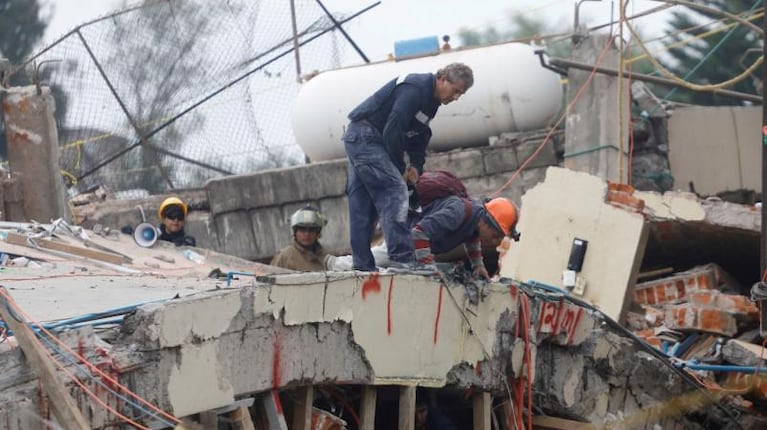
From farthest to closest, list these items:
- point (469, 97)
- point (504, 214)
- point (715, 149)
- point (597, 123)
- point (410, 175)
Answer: point (715, 149)
point (469, 97)
point (597, 123)
point (504, 214)
point (410, 175)

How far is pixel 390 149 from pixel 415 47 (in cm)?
723

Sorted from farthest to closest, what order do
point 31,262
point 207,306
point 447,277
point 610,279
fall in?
point 610,279 → point 31,262 → point 447,277 → point 207,306

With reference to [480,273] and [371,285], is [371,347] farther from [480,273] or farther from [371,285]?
[480,273]

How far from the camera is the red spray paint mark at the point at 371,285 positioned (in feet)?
26.6

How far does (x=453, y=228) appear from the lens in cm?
896

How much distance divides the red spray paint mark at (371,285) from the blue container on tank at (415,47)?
804 cm

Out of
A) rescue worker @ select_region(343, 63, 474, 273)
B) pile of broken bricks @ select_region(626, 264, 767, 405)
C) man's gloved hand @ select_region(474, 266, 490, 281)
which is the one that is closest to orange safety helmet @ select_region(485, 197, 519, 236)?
man's gloved hand @ select_region(474, 266, 490, 281)

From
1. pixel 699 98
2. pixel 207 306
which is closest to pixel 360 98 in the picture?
pixel 207 306

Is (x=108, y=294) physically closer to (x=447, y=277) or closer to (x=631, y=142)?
(x=447, y=277)

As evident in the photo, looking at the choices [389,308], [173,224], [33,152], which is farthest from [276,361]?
[33,152]

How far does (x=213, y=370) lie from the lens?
7.10 m

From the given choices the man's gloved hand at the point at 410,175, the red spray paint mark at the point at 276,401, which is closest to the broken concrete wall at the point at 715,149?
the man's gloved hand at the point at 410,175

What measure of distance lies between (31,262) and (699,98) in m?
24.6

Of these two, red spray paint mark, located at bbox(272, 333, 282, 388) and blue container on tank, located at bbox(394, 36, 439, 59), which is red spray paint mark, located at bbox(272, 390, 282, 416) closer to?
red spray paint mark, located at bbox(272, 333, 282, 388)
